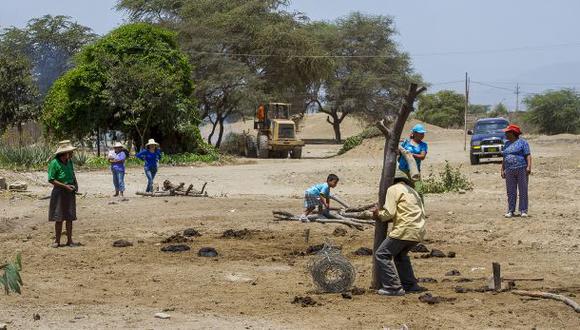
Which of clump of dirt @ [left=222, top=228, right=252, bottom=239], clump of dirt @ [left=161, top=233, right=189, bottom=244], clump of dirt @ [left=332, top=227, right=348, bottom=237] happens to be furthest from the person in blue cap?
clump of dirt @ [left=161, top=233, right=189, bottom=244]

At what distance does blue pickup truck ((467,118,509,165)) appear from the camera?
3391 cm

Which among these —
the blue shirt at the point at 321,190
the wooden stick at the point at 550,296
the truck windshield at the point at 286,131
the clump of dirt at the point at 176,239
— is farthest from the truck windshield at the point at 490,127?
the wooden stick at the point at 550,296

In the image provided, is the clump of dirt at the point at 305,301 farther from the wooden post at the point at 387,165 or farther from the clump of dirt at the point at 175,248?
the clump of dirt at the point at 175,248

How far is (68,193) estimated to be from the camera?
1424cm

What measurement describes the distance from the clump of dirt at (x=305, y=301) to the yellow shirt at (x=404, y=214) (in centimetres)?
111

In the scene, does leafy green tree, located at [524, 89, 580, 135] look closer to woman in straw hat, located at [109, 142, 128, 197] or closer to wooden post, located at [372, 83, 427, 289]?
woman in straw hat, located at [109, 142, 128, 197]

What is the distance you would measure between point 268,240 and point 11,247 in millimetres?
4058

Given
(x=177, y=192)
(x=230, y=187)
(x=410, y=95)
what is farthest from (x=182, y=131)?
(x=410, y=95)

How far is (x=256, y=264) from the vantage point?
1256 cm

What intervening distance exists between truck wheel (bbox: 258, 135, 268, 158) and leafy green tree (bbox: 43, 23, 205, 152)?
4.79 meters

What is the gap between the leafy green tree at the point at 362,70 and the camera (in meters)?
79.2

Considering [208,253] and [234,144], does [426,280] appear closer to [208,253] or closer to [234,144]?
[208,253]

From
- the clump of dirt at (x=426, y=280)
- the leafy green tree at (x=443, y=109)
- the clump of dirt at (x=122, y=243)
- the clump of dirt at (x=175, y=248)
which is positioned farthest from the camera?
the leafy green tree at (x=443, y=109)

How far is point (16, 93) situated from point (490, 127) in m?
→ 31.3
